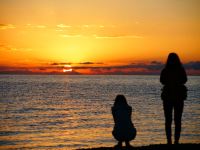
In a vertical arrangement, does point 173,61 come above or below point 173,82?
above

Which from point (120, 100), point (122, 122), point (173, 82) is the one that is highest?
point (173, 82)

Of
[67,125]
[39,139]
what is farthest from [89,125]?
[39,139]

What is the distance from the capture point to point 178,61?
1099cm

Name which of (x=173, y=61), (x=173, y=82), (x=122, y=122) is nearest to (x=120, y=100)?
(x=122, y=122)

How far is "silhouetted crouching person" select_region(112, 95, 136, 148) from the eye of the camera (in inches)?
471

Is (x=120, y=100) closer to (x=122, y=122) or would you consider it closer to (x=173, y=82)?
(x=122, y=122)

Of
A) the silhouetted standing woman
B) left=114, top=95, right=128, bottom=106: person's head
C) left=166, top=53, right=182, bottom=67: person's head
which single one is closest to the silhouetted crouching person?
left=114, top=95, right=128, bottom=106: person's head

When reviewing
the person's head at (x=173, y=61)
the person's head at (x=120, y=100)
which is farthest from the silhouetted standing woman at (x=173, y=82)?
the person's head at (x=120, y=100)

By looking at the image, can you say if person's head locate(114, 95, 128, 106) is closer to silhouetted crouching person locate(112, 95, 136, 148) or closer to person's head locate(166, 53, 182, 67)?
silhouetted crouching person locate(112, 95, 136, 148)

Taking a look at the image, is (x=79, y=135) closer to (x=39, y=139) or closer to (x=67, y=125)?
(x=39, y=139)

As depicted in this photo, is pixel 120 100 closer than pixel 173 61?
No

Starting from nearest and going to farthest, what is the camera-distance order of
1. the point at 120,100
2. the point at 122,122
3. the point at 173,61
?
the point at 173,61
the point at 120,100
the point at 122,122

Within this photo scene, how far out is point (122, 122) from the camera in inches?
480

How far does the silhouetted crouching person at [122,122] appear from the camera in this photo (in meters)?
12.0
